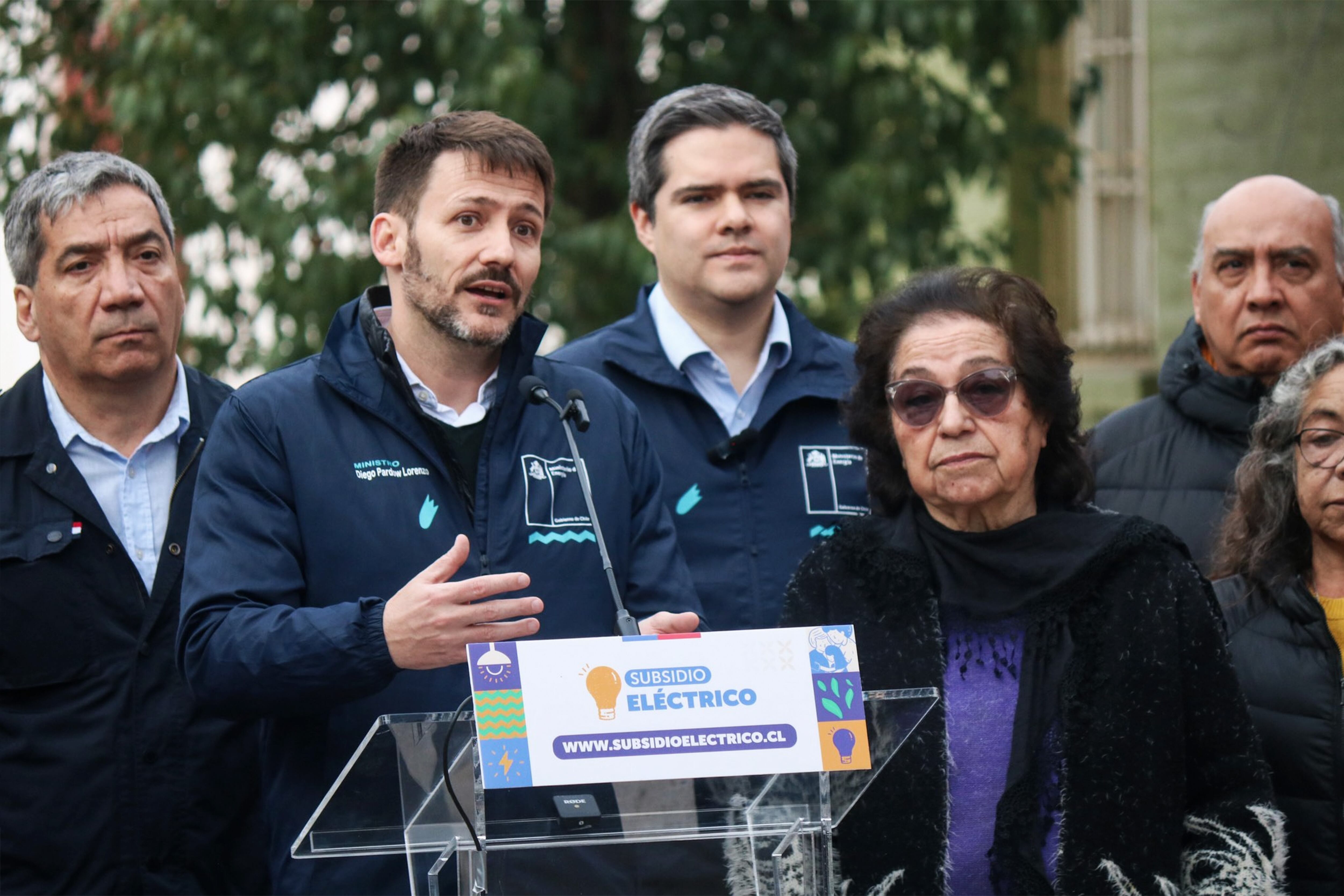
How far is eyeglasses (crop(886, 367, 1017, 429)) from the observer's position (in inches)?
122

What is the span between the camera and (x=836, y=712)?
2426 millimetres

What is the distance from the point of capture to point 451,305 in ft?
10.6

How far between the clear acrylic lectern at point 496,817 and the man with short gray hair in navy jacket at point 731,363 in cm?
127

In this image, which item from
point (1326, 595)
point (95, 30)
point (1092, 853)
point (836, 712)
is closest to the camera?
point (836, 712)

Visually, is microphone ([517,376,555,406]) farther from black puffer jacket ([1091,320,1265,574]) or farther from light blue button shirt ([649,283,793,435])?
black puffer jacket ([1091,320,1265,574])

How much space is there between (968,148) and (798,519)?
3.71 metres

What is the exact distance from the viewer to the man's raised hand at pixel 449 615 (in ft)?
8.23

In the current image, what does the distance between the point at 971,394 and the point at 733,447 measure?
3.09 ft

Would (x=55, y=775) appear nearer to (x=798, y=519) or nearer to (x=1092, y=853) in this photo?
(x=798, y=519)

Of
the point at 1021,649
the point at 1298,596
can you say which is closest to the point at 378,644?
the point at 1021,649

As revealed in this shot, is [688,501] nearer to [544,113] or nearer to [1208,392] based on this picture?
[1208,392]

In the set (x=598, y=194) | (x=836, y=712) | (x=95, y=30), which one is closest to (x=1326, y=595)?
(x=836, y=712)

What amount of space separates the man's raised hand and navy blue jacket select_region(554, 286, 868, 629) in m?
1.28

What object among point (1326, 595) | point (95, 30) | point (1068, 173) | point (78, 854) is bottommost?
point (78, 854)
